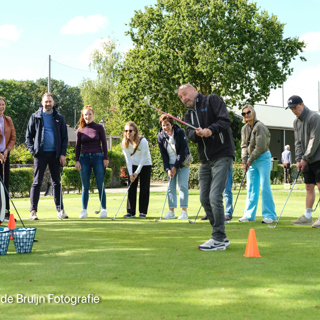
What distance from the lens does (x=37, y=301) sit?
3.24m

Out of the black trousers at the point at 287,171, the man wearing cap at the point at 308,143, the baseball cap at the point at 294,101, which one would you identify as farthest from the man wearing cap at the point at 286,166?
the baseball cap at the point at 294,101

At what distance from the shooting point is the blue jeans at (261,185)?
827 centimetres

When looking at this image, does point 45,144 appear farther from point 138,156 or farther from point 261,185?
point 261,185

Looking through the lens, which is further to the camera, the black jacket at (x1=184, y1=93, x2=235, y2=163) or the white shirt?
the white shirt

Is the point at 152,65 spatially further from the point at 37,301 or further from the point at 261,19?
the point at 37,301

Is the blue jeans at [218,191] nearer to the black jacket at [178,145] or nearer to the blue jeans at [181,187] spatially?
the black jacket at [178,145]

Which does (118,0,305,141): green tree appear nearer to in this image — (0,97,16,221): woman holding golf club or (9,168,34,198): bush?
(9,168,34,198): bush

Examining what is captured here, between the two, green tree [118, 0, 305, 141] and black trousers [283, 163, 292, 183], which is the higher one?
green tree [118, 0, 305, 141]

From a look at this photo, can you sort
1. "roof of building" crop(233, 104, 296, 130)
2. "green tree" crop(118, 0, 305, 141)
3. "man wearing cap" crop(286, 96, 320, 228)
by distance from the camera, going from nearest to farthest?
"man wearing cap" crop(286, 96, 320, 228) → "green tree" crop(118, 0, 305, 141) → "roof of building" crop(233, 104, 296, 130)

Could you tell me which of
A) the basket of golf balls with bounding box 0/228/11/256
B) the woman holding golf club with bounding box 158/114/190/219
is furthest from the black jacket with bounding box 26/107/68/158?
the basket of golf balls with bounding box 0/228/11/256

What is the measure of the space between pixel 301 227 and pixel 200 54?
20.9 m

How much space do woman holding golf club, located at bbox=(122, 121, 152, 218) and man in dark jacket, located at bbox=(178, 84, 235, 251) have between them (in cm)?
353

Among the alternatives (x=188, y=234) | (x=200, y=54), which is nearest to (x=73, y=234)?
(x=188, y=234)

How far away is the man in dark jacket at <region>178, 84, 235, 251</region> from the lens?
5355 millimetres
